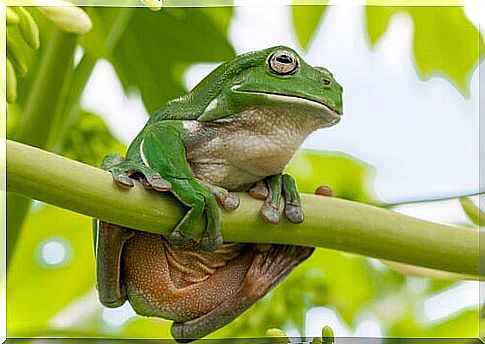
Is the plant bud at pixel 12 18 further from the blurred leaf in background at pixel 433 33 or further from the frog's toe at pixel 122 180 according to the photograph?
the blurred leaf in background at pixel 433 33

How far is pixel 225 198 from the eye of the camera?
1.89 ft

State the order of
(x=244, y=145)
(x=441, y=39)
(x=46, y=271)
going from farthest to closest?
(x=46, y=271) → (x=441, y=39) → (x=244, y=145)

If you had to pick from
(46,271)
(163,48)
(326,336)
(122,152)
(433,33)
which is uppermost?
(433,33)

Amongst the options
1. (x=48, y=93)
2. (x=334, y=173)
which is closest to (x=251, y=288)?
(x=48, y=93)

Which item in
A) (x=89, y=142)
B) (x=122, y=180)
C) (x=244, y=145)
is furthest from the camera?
(x=89, y=142)

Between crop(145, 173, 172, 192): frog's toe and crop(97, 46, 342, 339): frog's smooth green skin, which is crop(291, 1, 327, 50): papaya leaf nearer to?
crop(97, 46, 342, 339): frog's smooth green skin

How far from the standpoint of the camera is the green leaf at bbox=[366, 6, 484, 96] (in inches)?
45.6

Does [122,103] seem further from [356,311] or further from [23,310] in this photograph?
[356,311]

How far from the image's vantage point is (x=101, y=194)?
0.52 meters

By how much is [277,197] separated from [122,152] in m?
0.61

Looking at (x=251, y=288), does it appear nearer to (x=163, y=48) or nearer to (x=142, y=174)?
(x=142, y=174)

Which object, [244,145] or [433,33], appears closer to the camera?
[244,145]

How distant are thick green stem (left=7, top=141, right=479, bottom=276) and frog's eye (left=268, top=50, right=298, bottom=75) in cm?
10

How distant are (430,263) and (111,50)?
63 cm
